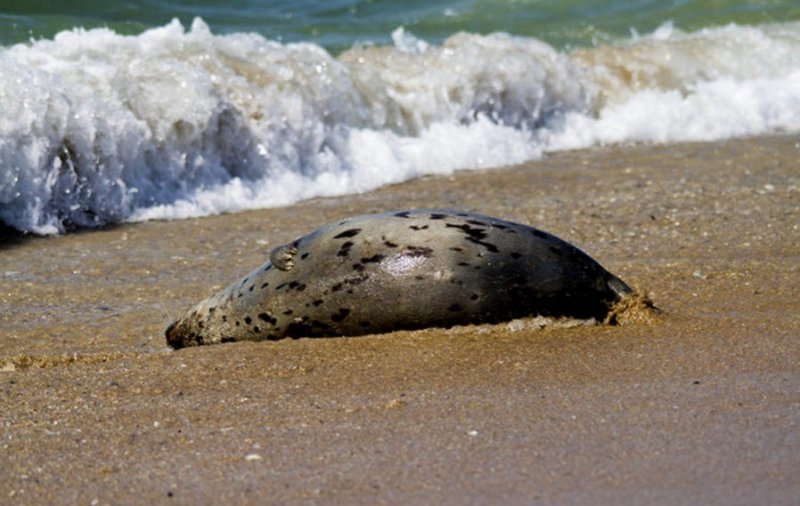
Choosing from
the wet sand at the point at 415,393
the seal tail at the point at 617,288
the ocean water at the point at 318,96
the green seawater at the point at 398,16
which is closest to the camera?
the wet sand at the point at 415,393

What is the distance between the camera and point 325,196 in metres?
9.11

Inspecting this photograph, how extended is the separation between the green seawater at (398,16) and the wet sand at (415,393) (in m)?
6.07

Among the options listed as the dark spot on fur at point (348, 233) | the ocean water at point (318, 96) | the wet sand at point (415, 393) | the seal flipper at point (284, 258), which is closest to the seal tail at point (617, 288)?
the wet sand at point (415, 393)

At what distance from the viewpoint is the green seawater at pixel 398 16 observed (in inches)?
512

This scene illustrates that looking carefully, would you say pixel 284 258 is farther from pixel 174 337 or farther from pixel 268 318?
pixel 174 337

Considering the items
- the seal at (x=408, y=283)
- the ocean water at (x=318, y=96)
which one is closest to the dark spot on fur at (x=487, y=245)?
the seal at (x=408, y=283)

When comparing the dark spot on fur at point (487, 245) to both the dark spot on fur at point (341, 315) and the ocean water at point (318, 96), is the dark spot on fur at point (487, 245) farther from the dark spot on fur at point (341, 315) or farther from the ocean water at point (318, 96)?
the ocean water at point (318, 96)

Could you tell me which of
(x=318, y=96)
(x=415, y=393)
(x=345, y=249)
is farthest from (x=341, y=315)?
(x=318, y=96)

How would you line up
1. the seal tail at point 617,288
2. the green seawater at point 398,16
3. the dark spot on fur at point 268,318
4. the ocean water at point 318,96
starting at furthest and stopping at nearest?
the green seawater at point 398,16
the ocean water at point 318,96
the seal tail at point 617,288
the dark spot on fur at point 268,318

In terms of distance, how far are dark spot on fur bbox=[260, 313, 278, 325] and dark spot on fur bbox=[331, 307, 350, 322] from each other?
240mm

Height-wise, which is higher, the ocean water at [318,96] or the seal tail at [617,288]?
the ocean water at [318,96]

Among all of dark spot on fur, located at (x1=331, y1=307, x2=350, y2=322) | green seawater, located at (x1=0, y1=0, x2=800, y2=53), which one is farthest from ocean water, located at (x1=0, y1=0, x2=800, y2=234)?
dark spot on fur, located at (x1=331, y1=307, x2=350, y2=322)

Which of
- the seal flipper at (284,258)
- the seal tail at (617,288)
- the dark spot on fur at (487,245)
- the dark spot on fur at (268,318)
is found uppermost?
the dark spot on fur at (487,245)

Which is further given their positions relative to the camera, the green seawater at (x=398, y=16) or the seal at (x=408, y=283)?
the green seawater at (x=398, y=16)
